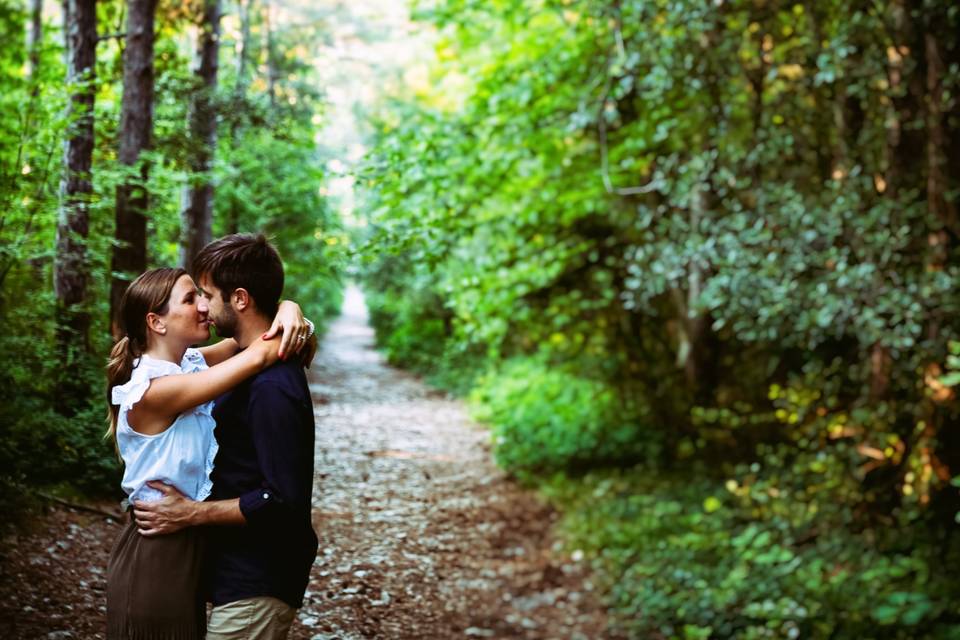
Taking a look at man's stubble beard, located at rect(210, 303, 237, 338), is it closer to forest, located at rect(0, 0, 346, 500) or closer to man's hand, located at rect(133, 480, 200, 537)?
man's hand, located at rect(133, 480, 200, 537)

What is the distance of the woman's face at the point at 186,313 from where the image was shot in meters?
2.46

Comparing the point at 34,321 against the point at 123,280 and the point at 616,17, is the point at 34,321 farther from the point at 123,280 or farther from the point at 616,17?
the point at 616,17

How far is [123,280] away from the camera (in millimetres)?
7508

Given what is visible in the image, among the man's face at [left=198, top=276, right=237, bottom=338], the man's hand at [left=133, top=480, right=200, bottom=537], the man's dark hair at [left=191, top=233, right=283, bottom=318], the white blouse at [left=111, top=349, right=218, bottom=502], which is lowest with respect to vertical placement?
the man's hand at [left=133, top=480, right=200, bottom=537]

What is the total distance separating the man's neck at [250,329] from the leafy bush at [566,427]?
326 inches

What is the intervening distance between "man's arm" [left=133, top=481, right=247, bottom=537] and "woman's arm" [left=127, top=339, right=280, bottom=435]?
243mm

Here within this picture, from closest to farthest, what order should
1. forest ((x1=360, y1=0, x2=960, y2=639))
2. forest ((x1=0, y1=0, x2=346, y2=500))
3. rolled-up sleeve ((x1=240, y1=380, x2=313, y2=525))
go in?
rolled-up sleeve ((x1=240, y1=380, x2=313, y2=525)) < forest ((x1=0, y1=0, x2=346, y2=500)) < forest ((x1=360, y1=0, x2=960, y2=639))

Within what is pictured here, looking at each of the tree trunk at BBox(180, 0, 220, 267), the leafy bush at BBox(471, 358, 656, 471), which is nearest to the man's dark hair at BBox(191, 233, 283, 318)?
the tree trunk at BBox(180, 0, 220, 267)

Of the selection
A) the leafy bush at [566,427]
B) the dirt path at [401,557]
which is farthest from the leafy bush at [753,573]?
the leafy bush at [566,427]

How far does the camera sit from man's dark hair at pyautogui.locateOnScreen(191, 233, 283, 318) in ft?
7.96

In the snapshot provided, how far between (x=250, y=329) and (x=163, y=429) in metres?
0.39

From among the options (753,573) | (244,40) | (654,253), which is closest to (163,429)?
(753,573)

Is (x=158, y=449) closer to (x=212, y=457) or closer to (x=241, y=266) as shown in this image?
(x=212, y=457)

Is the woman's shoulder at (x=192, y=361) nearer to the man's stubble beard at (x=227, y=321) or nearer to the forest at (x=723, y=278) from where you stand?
the man's stubble beard at (x=227, y=321)
